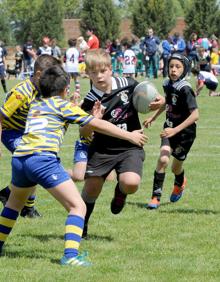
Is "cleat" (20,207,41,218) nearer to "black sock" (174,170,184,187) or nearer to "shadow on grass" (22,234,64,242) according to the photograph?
"shadow on grass" (22,234,64,242)

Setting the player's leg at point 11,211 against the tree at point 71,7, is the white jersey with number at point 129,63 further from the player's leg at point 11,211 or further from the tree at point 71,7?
the tree at point 71,7

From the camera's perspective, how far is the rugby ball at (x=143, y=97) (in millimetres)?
6473

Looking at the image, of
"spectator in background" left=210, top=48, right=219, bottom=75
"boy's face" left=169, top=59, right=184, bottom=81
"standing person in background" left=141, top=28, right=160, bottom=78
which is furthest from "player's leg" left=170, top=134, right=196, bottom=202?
"spectator in background" left=210, top=48, right=219, bottom=75

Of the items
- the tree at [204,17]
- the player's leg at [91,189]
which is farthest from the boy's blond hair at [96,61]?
the tree at [204,17]

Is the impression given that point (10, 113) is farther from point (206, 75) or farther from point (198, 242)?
point (206, 75)

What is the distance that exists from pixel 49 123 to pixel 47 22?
54137 millimetres

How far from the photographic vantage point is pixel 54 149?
5523mm

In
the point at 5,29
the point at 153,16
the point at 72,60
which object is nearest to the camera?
the point at 72,60

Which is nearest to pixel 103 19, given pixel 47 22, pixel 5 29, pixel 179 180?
pixel 47 22

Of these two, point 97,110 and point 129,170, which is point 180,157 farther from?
point 97,110

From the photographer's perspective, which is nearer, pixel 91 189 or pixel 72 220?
pixel 72 220

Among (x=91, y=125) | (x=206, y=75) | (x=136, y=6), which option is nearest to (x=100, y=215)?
(x=91, y=125)

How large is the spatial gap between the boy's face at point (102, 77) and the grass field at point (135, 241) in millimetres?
1441

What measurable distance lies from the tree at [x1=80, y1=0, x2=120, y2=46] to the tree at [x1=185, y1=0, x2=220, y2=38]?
5.82 metres
